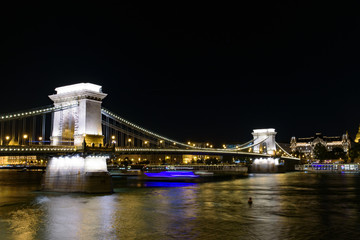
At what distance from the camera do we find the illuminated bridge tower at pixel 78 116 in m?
32.9

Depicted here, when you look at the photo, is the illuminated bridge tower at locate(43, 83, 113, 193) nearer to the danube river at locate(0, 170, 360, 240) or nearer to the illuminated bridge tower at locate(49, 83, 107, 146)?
the illuminated bridge tower at locate(49, 83, 107, 146)

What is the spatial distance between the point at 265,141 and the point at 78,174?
267ft

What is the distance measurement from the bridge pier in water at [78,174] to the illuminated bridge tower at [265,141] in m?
75.2

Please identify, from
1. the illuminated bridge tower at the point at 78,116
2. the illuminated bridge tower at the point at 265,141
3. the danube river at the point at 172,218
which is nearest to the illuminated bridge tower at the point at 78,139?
the illuminated bridge tower at the point at 78,116

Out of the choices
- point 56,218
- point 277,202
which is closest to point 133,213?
point 56,218

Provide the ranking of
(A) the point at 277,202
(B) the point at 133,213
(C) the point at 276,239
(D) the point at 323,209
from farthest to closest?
(A) the point at 277,202 < (D) the point at 323,209 < (B) the point at 133,213 < (C) the point at 276,239

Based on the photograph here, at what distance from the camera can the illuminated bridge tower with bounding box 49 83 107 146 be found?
3294 centimetres

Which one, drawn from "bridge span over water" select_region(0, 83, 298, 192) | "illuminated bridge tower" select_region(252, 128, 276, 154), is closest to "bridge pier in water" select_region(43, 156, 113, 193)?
"bridge span over water" select_region(0, 83, 298, 192)

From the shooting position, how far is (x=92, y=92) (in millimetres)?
33656

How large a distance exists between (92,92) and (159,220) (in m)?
15.3

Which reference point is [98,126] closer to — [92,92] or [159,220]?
[92,92]

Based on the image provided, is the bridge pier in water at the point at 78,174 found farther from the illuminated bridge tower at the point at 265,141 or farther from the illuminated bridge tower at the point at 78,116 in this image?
the illuminated bridge tower at the point at 265,141

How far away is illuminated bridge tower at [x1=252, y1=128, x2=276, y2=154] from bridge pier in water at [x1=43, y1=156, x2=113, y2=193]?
75236mm

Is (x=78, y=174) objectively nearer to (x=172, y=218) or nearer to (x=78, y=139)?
(x=78, y=139)
